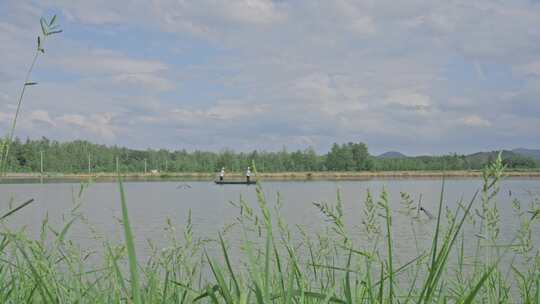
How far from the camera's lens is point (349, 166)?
409 ft

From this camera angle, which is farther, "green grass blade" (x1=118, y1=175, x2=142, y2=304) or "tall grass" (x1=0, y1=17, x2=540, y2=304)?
"tall grass" (x1=0, y1=17, x2=540, y2=304)

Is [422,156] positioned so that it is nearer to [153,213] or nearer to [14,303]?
[153,213]

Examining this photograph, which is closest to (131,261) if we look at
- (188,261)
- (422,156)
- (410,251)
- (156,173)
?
(188,261)

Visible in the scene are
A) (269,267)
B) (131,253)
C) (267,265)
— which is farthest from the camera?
(269,267)

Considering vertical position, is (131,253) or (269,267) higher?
(131,253)

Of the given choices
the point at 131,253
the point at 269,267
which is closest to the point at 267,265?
the point at 269,267

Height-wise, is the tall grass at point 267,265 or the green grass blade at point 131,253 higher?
the green grass blade at point 131,253

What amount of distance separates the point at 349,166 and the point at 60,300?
124222 mm

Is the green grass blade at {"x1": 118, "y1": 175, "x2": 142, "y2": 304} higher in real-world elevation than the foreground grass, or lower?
higher

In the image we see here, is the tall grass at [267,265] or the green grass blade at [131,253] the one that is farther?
the tall grass at [267,265]

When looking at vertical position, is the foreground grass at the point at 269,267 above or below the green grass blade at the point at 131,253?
below

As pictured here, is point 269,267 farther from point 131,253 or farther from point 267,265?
point 131,253

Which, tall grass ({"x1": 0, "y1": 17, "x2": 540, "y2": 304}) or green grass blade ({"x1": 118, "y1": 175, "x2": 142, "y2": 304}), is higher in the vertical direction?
green grass blade ({"x1": 118, "y1": 175, "x2": 142, "y2": 304})

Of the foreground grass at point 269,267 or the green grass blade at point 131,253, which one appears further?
the foreground grass at point 269,267
